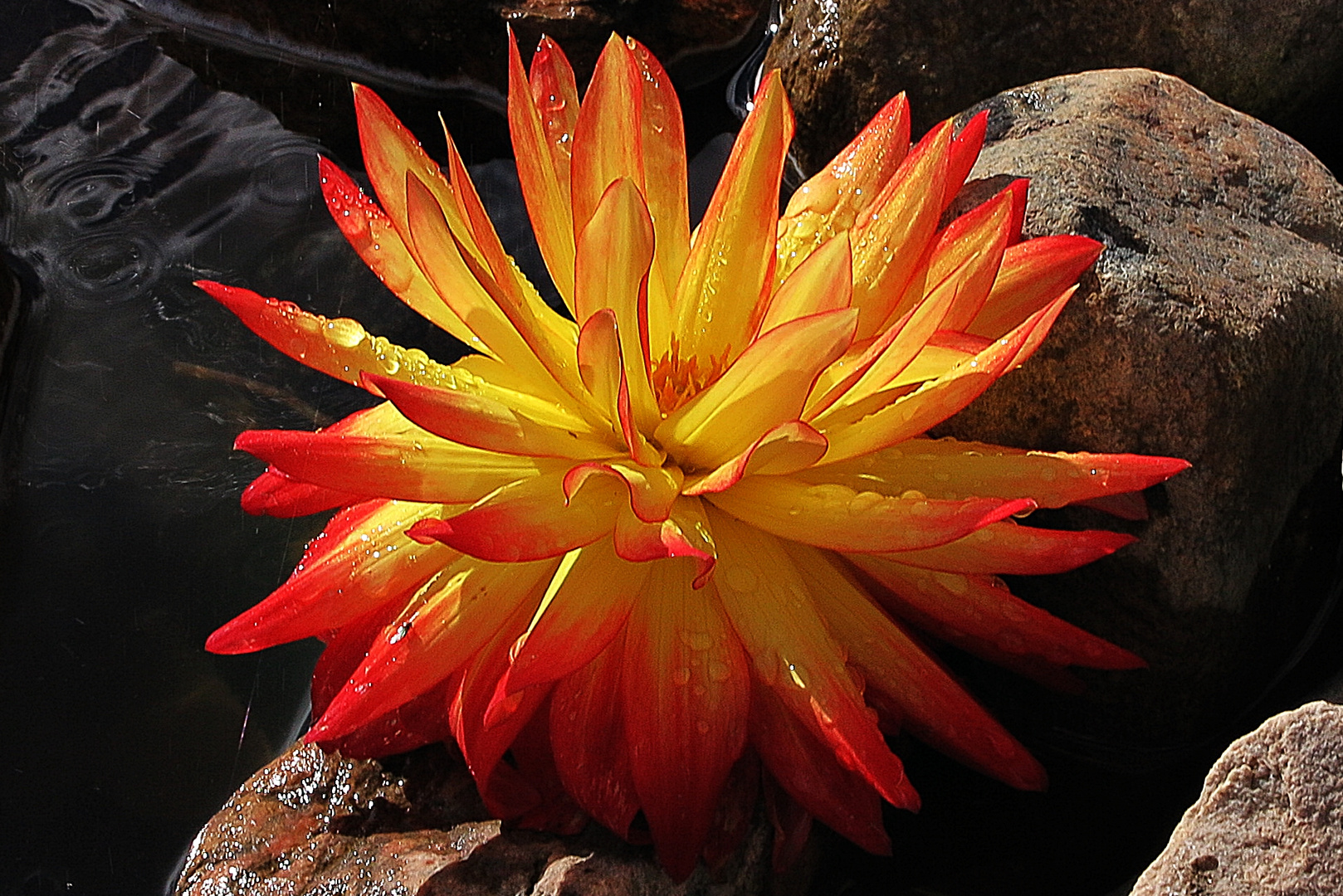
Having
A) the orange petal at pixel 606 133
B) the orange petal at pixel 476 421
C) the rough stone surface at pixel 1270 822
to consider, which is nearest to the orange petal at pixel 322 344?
the orange petal at pixel 476 421

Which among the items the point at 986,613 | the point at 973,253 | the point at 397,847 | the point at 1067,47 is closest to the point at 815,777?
the point at 986,613

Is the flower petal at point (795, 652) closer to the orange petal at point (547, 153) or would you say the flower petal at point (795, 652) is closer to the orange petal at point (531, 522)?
the orange petal at point (531, 522)

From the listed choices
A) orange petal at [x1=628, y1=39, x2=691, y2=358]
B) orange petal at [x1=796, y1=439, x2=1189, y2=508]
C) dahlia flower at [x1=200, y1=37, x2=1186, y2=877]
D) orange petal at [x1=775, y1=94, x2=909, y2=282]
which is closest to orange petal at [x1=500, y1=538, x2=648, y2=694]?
dahlia flower at [x1=200, y1=37, x2=1186, y2=877]

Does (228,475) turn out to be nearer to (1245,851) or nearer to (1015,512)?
(1015,512)

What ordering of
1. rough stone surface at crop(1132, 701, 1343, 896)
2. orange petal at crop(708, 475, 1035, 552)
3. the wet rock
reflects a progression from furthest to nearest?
the wet rock < orange petal at crop(708, 475, 1035, 552) < rough stone surface at crop(1132, 701, 1343, 896)

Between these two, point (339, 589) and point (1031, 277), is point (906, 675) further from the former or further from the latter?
point (339, 589)

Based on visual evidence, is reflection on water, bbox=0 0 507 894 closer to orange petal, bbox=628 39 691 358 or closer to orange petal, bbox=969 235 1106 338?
orange petal, bbox=628 39 691 358
